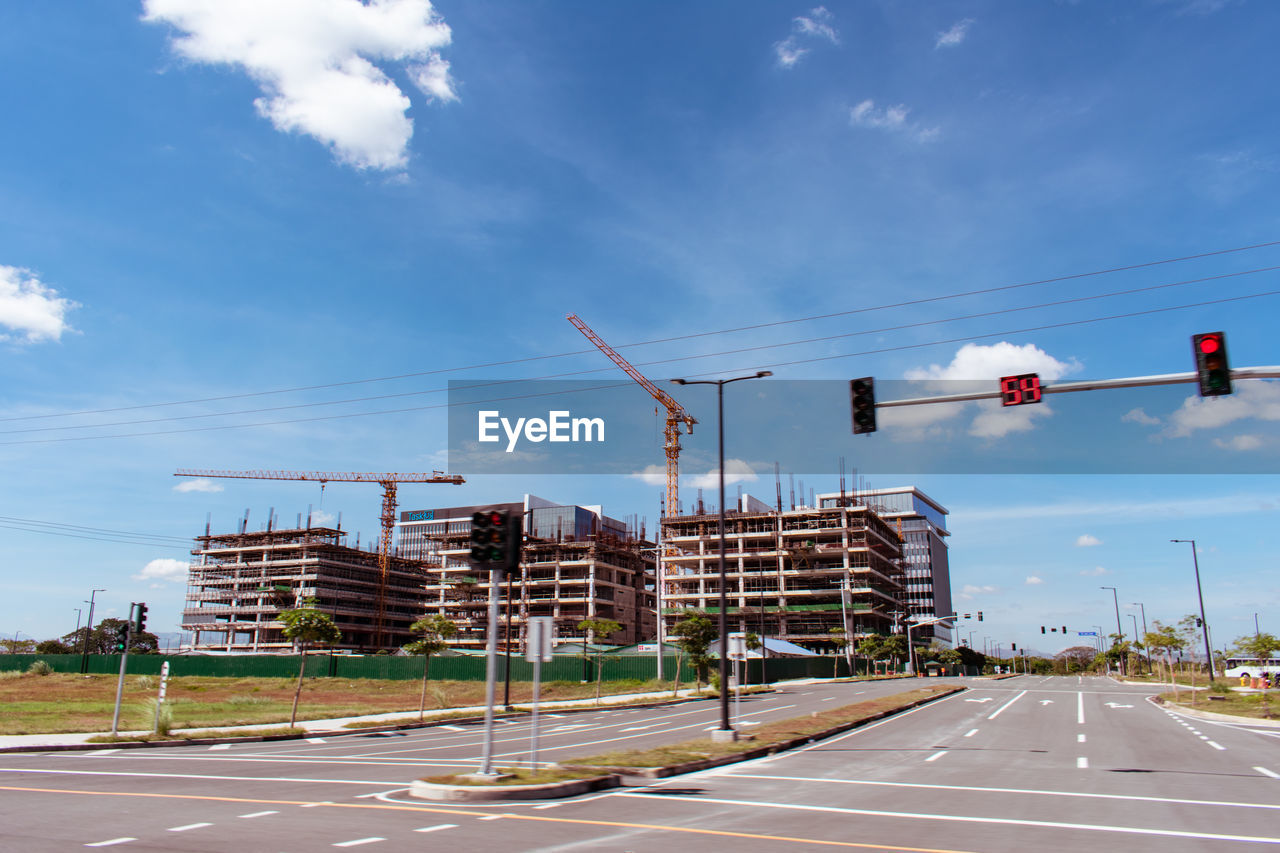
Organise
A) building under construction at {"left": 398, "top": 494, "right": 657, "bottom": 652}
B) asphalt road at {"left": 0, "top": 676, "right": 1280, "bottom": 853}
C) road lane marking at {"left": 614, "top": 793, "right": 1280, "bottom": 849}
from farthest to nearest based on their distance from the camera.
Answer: building under construction at {"left": 398, "top": 494, "right": 657, "bottom": 652}, road lane marking at {"left": 614, "top": 793, "right": 1280, "bottom": 849}, asphalt road at {"left": 0, "top": 676, "right": 1280, "bottom": 853}

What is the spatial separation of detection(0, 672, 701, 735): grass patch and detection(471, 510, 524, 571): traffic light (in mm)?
20331

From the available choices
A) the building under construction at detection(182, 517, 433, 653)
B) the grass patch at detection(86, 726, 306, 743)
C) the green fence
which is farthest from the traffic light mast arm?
the building under construction at detection(182, 517, 433, 653)

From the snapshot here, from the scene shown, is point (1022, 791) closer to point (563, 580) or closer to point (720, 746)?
point (720, 746)

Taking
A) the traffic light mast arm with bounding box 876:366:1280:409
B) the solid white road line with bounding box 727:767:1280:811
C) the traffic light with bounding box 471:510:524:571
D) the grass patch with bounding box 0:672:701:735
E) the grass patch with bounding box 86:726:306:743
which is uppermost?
the traffic light mast arm with bounding box 876:366:1280:409

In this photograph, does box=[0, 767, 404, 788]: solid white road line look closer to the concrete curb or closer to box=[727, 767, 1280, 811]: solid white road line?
the concrete curb

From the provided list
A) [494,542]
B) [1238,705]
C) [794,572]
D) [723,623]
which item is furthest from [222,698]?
[794,572]

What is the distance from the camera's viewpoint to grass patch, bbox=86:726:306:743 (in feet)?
77.7

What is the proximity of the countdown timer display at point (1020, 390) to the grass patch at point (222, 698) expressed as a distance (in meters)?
27.2

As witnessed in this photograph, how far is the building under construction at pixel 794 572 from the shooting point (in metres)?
116

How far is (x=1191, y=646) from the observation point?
6738 cm

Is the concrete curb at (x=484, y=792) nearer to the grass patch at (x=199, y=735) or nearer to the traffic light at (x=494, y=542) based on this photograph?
the traffic light at (x=494, y=542)

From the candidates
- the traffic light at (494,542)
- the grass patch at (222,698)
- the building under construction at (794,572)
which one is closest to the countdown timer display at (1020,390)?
the traffic light at (494,542)

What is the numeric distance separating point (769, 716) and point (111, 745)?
2151 cm

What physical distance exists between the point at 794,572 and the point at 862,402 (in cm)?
10739
